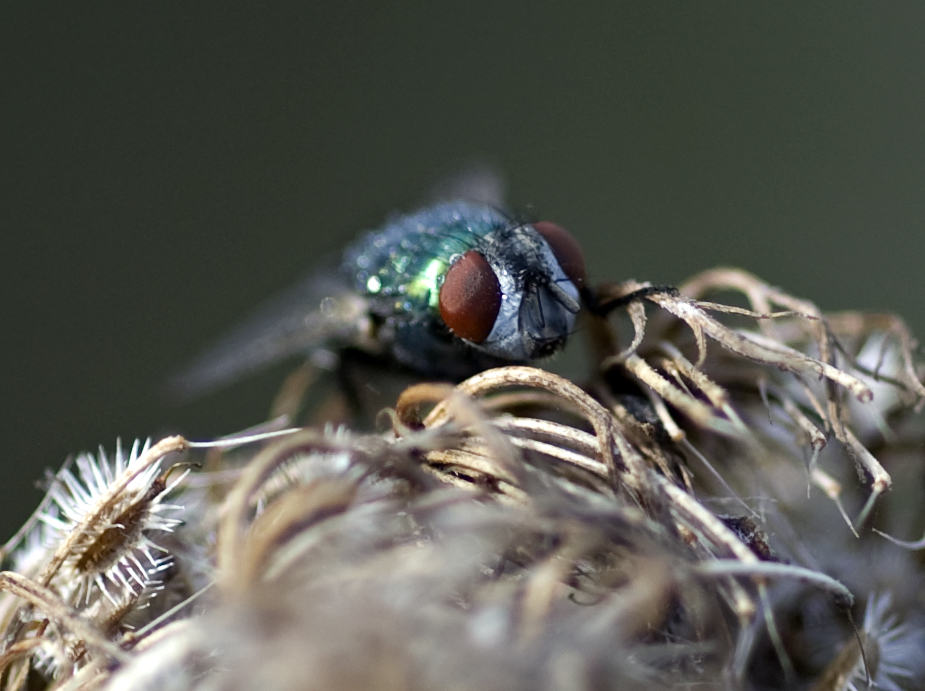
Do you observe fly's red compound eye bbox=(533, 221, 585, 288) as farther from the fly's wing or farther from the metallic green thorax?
the fly's wing

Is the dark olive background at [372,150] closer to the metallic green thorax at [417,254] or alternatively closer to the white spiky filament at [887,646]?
the metallic green thorax at [417,254]

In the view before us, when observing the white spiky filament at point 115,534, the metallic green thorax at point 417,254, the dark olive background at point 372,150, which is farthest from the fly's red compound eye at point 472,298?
the dark olive background at point 372,150

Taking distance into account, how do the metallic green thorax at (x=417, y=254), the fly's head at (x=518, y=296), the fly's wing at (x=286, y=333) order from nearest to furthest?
the fly's head at (x=518, y=296), the metallic green thorax at (x=417, y=254), the fly's wing at (x=286, y=333)

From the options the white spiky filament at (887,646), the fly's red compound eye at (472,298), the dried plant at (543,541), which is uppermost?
the fly's red compound eye at (472,298)

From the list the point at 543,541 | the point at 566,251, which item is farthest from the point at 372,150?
the point at 543,541

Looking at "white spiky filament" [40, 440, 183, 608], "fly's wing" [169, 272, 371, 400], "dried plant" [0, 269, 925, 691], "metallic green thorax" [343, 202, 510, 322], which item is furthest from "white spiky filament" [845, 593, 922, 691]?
"fly's wing" [169, 272, 371, 400]

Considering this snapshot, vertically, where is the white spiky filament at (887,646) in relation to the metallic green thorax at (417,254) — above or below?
below

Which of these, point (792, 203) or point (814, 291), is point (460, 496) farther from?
point (792, 203)

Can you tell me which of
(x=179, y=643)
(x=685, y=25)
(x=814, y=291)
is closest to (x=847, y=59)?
(x=685, y=25)
